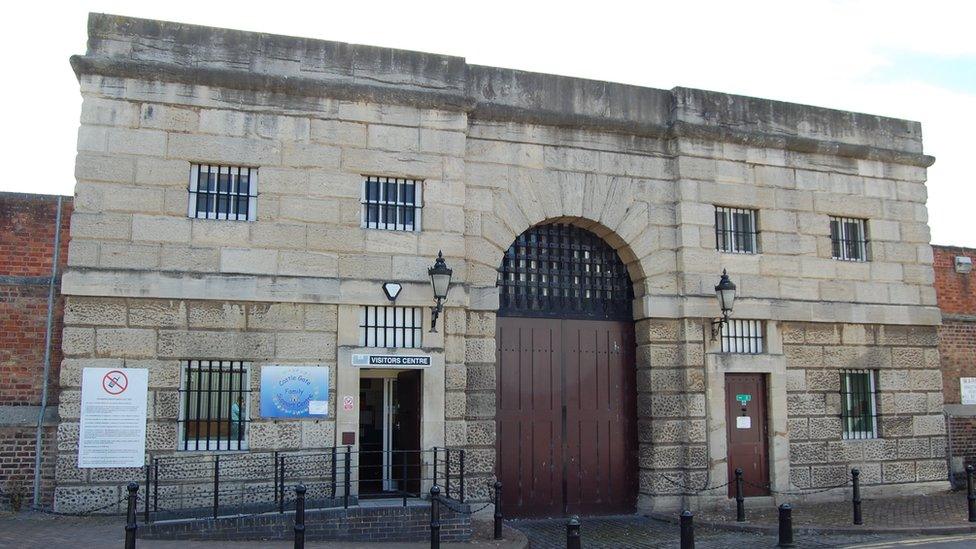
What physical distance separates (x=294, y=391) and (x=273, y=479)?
130 centimetres

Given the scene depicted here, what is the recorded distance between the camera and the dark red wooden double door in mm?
14633

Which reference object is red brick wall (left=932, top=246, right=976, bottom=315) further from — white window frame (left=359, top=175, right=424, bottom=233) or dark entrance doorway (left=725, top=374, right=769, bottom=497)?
white window frame (left=359, top=175, right=424, bottom=233)

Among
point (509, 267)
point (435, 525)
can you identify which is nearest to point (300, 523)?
point (435, 525)

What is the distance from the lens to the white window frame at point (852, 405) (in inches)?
650

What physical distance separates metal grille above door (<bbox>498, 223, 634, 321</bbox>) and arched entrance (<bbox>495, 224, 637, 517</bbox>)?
18mm

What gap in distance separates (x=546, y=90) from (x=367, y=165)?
3.56 m

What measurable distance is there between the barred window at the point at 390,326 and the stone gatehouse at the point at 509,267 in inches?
1.4

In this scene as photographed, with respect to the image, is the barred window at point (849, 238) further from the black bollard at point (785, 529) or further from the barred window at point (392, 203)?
the barred window at point (392, 203)

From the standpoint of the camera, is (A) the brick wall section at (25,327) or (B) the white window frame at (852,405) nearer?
(A) the brick wall section at (25,327)


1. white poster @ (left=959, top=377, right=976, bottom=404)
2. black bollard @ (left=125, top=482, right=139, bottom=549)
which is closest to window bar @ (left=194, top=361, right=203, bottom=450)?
black bollard @ (left=125, top=482, right=139, bottom=549)

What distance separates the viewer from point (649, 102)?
15.9 m

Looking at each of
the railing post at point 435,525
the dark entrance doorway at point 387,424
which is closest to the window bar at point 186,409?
the dark entrance doorway at point 387,424

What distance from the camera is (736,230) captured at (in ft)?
53.4

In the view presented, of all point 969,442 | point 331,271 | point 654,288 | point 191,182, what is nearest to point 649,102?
point 654,288
